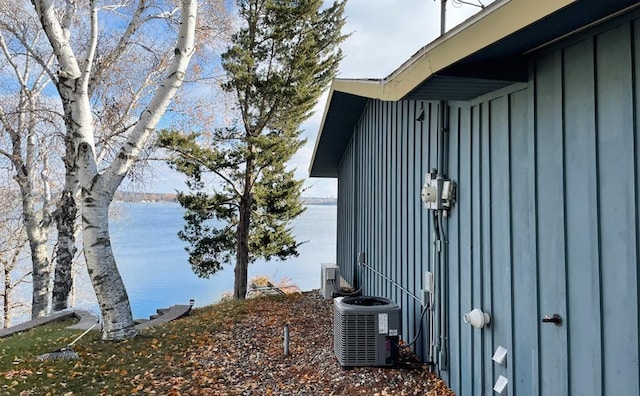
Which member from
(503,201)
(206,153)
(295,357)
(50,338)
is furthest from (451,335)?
(206,153)

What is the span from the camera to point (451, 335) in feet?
12.6

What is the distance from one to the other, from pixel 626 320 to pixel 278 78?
11.1 metres

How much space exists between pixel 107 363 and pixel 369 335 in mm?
3085

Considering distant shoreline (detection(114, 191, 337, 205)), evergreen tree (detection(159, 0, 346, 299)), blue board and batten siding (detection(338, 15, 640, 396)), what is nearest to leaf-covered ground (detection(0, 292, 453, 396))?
blue board and batten siding (detection(338, 15, 640, 396))

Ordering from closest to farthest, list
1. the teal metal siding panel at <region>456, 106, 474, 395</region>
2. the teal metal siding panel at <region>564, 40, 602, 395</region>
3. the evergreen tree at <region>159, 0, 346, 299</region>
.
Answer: the teal metal siding panel at <region>564, 40, 602, 395</region> → the teal metal siding panel at <region>456, 106, 474, 395</region> → the evergreen tree at <region>159, 0, 346, 299</region>

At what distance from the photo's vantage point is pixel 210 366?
483 cm

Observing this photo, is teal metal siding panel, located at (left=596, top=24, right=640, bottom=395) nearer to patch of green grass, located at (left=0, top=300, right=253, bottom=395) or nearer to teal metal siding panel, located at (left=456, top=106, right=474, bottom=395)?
teal metal siding panel, located at (left=456, top=106, right=474, bottom=395)

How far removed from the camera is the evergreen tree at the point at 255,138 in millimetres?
11992

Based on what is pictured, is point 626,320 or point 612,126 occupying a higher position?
point 612,126

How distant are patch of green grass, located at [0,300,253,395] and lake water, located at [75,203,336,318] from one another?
25.0 ft

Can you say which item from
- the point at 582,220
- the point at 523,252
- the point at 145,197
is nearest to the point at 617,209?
the point at 582,220

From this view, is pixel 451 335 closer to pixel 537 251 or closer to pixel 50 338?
pixel 537 251

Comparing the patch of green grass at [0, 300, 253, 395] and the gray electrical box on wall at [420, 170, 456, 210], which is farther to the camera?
the patch of green grass at [0, 300, 253, 395]

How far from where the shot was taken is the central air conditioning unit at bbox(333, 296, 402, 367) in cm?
431
